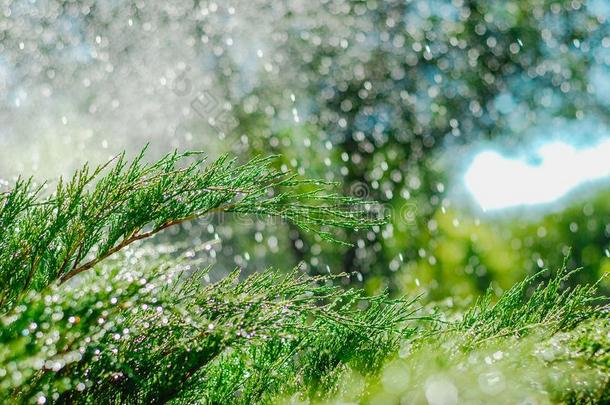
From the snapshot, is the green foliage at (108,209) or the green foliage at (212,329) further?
the green foliage at (108,209)

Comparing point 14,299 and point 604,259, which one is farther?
point 604,259

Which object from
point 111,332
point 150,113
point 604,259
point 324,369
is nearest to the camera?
point 111,332

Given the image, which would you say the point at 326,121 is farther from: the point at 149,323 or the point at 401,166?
the point at 149,323

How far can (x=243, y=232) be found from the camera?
684 centimetres

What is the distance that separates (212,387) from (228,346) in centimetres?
18

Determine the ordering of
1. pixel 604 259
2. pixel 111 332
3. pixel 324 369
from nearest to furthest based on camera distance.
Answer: pixel 111 332
pixel 324 369
pixel 604 259

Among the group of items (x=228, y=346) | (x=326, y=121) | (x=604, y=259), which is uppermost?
(x=326, y=121)

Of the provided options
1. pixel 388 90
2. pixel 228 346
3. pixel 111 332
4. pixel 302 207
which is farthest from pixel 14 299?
pixel 388 90

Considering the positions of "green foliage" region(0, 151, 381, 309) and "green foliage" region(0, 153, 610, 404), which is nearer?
"green foliage" region(0, 153, 610, 404)

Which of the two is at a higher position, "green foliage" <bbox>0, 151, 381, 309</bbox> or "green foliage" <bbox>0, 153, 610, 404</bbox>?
"green foliage" <bbox>0, 151, 381, 309</bbox>

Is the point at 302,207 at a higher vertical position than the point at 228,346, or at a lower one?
higher

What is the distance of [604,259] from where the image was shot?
17.7 feet

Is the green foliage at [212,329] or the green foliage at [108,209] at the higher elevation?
the green foliage at [108,209]

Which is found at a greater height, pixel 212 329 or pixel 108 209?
pixel 108 209
